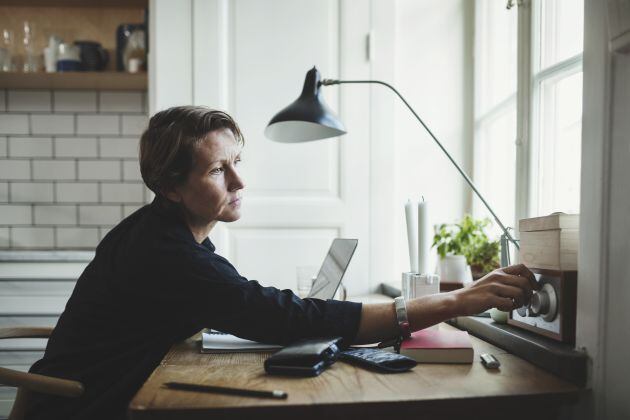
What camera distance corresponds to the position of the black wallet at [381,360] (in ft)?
3.51

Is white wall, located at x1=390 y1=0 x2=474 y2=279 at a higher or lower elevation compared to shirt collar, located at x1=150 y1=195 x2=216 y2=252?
higher

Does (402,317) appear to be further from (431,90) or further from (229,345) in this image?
A: (431,90)

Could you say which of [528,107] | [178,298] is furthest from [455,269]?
[178,298]

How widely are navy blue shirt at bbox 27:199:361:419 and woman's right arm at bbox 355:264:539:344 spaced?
4cm

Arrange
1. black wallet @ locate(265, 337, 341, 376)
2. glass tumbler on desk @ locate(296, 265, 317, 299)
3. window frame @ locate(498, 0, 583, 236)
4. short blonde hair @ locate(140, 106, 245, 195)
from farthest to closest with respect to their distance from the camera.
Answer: glass tumbler on desk @ locate(296, 265, 317, 299)
window frame @ locate(498, 0, 583, 236)
short blonde hair @ locate(140, 106, 245, 195)
black wallet @ locate(265, 337, 341, 376)

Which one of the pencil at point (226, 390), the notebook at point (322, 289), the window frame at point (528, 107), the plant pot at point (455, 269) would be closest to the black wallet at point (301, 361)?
the pencil at point (226, 390)

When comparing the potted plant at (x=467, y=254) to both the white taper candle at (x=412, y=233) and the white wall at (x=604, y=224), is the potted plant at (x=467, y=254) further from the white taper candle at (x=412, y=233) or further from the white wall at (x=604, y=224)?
the white wall at (x=604, y=224)

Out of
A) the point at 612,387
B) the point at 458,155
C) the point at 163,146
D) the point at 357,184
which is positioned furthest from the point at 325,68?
the point at 612,387

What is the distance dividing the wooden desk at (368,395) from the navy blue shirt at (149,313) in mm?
116

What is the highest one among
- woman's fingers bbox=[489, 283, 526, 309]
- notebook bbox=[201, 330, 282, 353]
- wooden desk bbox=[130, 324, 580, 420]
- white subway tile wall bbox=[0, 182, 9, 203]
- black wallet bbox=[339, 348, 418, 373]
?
A: white subway tile wall bbox=[0, 182, 9, 203]

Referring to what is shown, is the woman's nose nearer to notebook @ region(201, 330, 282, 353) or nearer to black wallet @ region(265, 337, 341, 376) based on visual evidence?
notebook @ region(201, 330, 282, 353)

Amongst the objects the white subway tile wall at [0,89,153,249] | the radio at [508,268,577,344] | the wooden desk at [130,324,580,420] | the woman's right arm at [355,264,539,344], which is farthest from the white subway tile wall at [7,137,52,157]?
the radio at [508,268,577,344]

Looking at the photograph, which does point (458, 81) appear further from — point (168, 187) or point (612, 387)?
point (612, 387)

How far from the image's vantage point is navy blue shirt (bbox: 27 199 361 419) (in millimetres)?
1193
